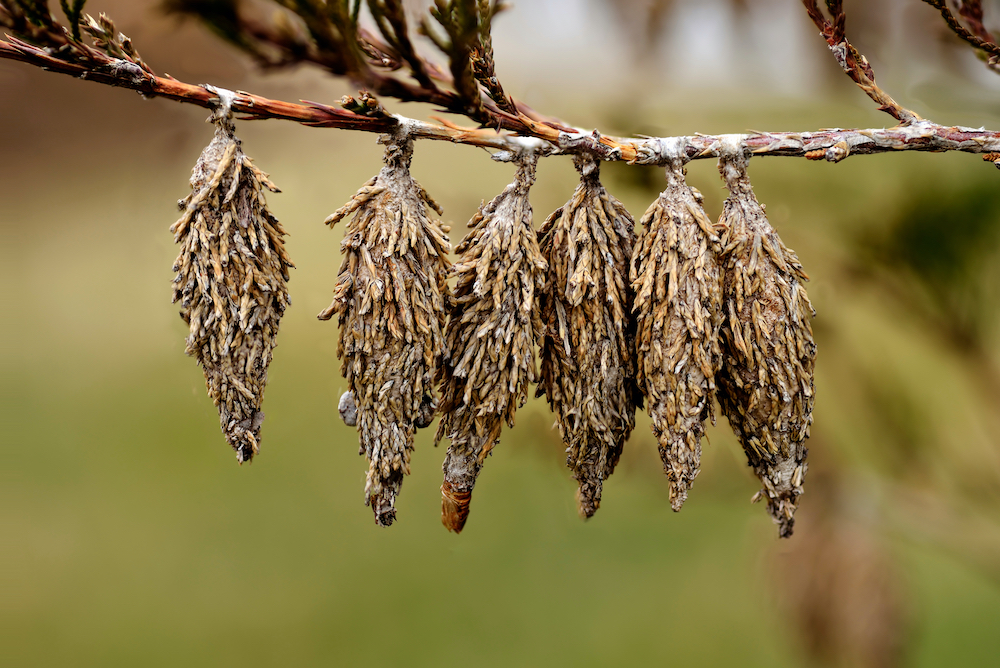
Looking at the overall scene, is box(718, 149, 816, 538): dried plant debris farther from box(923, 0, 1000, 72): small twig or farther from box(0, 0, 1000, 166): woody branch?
box(923, 0, 1000, 72): small twig

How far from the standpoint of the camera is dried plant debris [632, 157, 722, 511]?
19.1 inches

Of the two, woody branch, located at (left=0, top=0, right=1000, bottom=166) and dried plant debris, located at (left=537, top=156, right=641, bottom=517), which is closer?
woody branch, located at (left=0, top=0, right=1000, bottom=166)

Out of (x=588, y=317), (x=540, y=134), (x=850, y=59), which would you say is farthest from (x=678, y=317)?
(x=850, y=59)

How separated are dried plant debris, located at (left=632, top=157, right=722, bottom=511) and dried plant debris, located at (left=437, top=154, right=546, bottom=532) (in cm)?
10

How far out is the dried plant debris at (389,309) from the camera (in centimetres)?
46

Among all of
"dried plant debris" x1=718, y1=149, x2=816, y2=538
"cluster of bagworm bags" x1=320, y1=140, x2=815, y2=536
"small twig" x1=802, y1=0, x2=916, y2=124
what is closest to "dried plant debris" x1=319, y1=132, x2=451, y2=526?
"cluster of bagworm bags" x1=320, y1=140, x2=815, y2=536

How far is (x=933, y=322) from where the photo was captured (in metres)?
0.95

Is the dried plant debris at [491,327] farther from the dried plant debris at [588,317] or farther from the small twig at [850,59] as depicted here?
the small twig at [850,59]

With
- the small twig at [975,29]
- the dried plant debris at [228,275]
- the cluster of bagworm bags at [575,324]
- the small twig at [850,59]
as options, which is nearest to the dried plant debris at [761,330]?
the cluster of bagworm bags at [575,324]

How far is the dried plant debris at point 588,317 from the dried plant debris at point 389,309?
0.33ft

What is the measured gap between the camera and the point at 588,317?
0.50 meters

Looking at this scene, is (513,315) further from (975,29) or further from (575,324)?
(975,29)

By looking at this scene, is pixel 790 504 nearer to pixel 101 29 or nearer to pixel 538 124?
pixel 538 124

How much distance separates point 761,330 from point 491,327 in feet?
0.77
